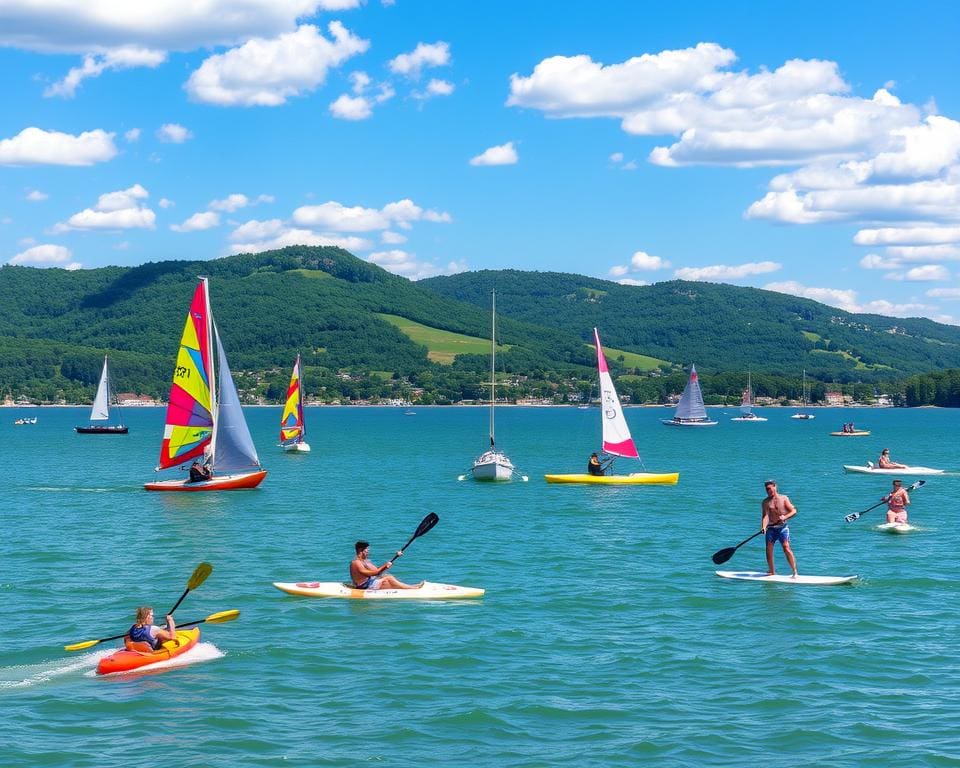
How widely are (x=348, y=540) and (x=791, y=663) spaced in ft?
76.4

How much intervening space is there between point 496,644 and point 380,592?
540 cm

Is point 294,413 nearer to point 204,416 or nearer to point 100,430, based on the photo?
point 204,416

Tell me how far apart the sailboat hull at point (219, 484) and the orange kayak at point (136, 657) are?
114 feet

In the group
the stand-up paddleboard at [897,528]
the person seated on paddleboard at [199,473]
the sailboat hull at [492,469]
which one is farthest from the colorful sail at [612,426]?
the person seated on paddleboard at [199,473]

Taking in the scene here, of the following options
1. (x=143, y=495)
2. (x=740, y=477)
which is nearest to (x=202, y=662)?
(x=143, y=495)

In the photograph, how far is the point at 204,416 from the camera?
58438mm

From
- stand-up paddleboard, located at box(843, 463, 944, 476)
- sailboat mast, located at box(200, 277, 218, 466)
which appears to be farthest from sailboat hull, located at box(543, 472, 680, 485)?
sailboat mast, located at box(200, 277, 218, 466)

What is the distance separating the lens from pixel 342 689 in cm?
2250

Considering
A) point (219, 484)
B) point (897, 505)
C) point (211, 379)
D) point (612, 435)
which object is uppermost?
point (211, 379)

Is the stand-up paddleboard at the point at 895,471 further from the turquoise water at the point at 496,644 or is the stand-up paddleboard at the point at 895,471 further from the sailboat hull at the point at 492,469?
the sailboat hull at the point at 492,469

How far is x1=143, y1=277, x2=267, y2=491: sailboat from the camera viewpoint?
57.7 metres

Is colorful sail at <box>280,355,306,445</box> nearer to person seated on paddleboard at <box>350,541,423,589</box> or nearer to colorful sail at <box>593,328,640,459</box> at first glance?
colorful sail at <box>593,328,640,459</box>

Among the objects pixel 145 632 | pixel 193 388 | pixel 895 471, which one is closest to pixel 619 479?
pixel 895 471

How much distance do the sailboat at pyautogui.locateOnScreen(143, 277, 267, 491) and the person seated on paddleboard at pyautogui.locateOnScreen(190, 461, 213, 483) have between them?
0.52ft
